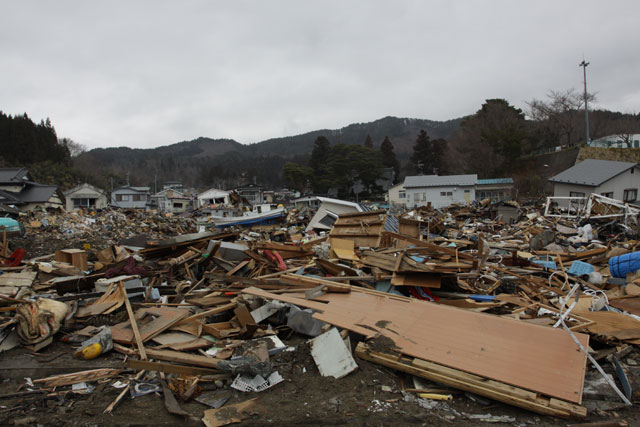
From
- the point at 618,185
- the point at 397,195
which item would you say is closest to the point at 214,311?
the point at 618,185

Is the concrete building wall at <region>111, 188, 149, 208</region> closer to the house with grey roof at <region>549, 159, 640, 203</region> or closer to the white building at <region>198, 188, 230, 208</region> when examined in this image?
the white building at <region>198, 188, 230, 208</region>

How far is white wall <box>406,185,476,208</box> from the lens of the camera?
121 feet

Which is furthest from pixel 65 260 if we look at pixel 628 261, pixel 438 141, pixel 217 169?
pixel 217 169

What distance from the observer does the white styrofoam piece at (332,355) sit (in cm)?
378

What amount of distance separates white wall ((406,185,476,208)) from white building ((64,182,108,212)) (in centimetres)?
3471

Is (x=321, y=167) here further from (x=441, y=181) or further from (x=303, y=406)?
(x=303, y=406)

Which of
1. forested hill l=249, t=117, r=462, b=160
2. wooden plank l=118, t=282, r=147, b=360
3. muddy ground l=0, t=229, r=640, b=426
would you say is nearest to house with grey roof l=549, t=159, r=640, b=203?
muddy ground l=0, t=229, r=640, b=426

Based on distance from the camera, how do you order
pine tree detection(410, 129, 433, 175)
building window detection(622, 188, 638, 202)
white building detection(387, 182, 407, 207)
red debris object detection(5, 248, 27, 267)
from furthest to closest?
1. pine tree detection(410, 129, 433, 175)
2. white building detection(387, 182, 407, 207)
3. building window detection(622, 188, 638, 202)
4. red debris object detection(5, 248, 27, 267)

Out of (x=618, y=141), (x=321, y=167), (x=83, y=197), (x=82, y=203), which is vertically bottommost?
(x=82, y=203)

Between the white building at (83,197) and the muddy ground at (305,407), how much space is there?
140 feet

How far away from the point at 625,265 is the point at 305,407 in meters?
7.09

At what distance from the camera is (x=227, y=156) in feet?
331

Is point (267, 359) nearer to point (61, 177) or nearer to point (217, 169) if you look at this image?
point (61, 177)

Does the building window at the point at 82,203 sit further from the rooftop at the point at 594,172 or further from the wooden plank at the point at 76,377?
the rooftop at the point at 594,172
